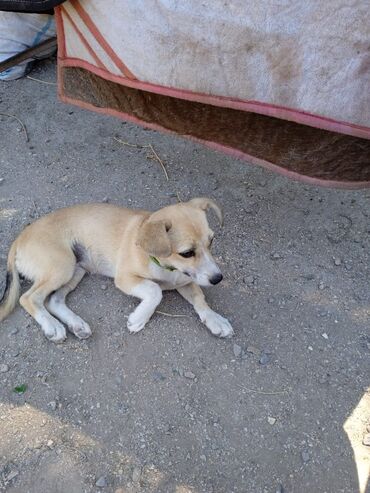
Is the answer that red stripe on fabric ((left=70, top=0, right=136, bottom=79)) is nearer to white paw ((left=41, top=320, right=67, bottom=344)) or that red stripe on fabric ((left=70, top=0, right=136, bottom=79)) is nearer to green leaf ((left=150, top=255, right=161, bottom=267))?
green leaf ((left=150, top=255, right=161, bottom=267))

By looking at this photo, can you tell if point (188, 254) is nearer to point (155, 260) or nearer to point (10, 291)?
point (155, 260)

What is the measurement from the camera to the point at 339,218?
394cm

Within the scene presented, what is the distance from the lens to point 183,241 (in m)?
2.70

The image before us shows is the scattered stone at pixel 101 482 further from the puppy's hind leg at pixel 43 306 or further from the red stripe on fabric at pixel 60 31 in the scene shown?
the red stripe on fabric at pixel 60 31

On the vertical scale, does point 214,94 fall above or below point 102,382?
above

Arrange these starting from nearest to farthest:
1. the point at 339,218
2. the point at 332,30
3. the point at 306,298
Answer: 1. the point at 332,30
2. the point at 306,298
3. the point at 339,218

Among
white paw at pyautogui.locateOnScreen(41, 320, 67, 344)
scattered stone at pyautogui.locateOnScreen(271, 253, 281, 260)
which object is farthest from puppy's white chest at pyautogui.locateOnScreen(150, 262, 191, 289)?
scattered stone at pyautogui.locateOnScreen(271, 253, 281, 260)

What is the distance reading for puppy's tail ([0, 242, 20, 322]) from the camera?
297cm

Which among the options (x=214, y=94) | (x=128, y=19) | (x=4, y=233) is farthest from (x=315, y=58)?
(x=4, y=233)

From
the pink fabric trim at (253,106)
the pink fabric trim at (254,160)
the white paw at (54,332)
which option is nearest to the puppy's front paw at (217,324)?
the white paw at (54,332)

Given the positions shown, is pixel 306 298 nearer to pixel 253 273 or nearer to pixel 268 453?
pixel 253 273

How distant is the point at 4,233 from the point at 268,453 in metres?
2.40

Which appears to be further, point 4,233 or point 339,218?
point 339,218

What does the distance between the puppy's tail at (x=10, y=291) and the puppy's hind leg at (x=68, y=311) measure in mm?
211
